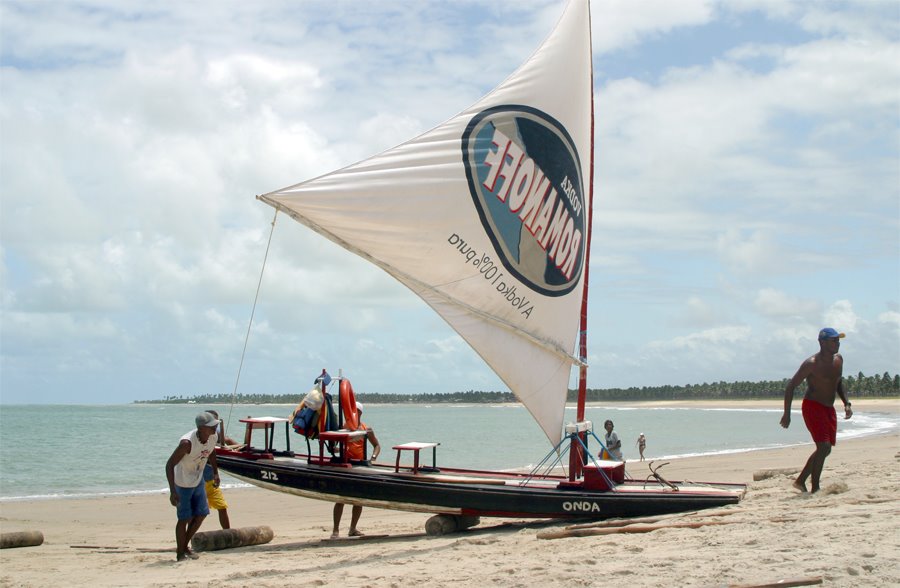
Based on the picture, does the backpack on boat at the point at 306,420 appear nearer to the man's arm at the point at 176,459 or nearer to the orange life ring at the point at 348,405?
the orange life ring at the point at 348,405

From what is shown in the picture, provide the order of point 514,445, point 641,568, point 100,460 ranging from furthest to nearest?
point 514,445, point 100,460, point 641,568

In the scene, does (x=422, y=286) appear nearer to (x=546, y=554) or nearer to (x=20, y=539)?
(x=546, y=554)

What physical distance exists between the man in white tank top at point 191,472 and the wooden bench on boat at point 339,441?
5.21 feet

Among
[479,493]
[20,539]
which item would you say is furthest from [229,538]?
[20,539]

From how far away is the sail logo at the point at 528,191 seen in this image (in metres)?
9.51

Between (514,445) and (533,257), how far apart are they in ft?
90.6

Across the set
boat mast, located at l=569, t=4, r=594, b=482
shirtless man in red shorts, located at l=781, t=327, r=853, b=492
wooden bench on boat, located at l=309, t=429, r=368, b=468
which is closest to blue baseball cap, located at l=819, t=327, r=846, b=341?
shirtless man in red shorts, located at l=781, t=327, r=853, b=492

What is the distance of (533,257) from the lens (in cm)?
973

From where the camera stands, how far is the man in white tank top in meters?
8.16

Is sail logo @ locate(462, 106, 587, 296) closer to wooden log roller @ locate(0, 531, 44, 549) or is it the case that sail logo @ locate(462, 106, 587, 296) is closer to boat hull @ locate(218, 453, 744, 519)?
boat hull @ locate(218, 453, 744, 519)

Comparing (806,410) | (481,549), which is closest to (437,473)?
(481,549)

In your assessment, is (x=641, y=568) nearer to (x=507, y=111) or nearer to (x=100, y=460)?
(x=507, y=111)

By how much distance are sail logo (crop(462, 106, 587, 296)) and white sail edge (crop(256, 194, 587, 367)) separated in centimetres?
55

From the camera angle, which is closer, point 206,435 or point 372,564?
point 372,564
